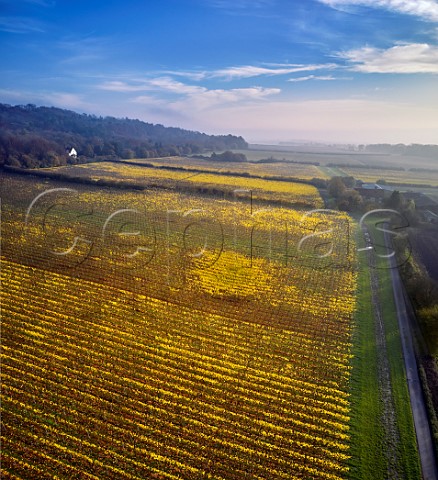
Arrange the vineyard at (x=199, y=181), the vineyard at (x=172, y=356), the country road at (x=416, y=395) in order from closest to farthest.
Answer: the vineyard at (x=172, y=356), the country road at (x=416, y=395), the vineyard at (x=199, y=181)

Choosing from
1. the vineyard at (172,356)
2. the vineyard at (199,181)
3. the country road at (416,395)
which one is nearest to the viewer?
the vineyard at (172,356)

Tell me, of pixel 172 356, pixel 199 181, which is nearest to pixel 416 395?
pixel 172 356

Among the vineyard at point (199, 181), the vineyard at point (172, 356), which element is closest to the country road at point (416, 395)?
the vineyard at point (172, 356)

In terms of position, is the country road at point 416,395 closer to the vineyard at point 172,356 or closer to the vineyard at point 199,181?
the vineyard at point 172,356

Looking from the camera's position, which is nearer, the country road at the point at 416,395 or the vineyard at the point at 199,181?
the country road at the point at 416,395

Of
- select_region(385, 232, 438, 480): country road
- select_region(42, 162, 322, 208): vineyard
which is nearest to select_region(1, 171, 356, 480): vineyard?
select_region(385, 232, 438, 480): country road

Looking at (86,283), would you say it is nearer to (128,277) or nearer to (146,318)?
(128,277)

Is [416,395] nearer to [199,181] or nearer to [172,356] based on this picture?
[172,356]
